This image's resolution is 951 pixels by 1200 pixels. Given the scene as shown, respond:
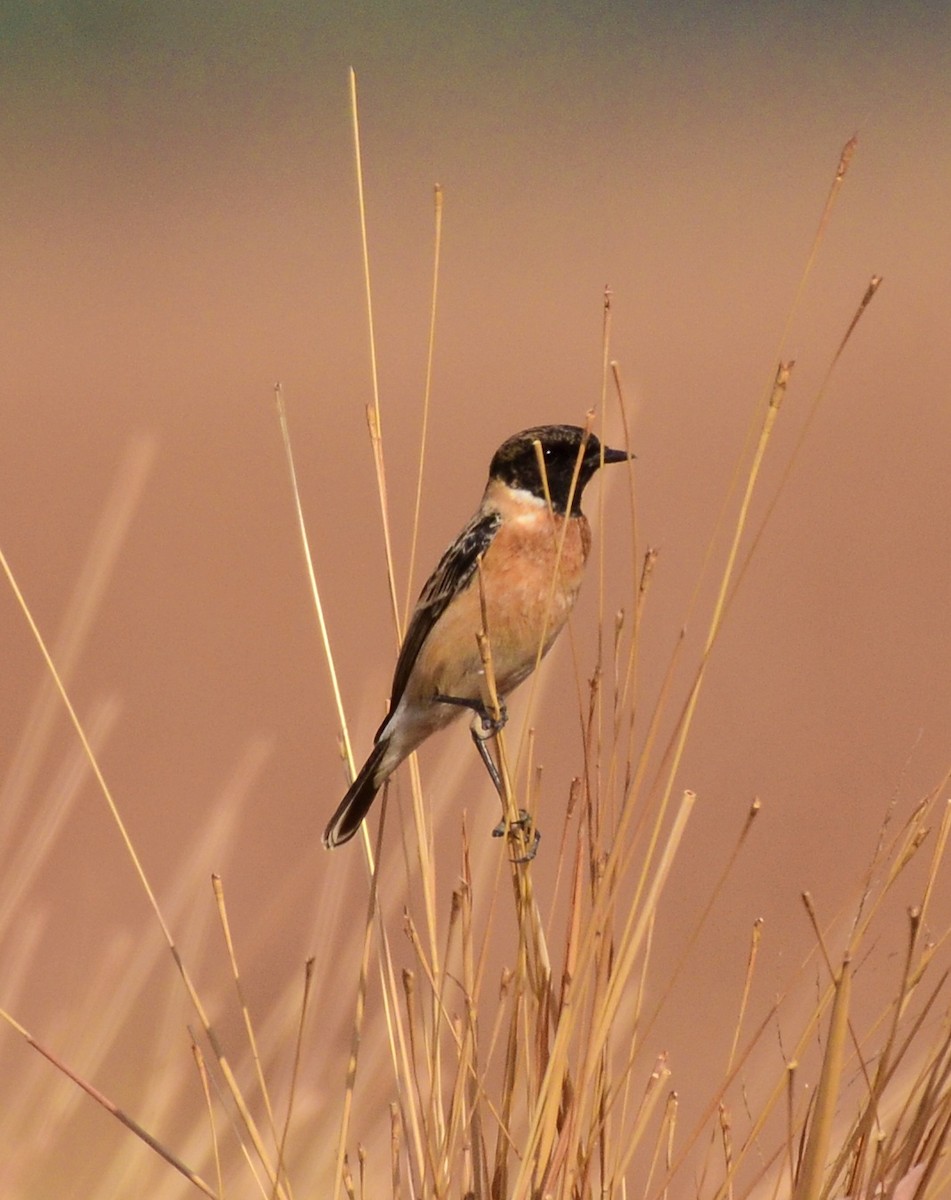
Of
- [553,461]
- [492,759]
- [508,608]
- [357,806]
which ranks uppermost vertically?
[553,461]

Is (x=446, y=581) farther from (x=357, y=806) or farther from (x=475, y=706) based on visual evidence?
(x=357, y=806)

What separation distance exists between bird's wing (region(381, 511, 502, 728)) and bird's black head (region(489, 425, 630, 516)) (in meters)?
0.10

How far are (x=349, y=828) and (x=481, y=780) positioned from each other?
10.3ft

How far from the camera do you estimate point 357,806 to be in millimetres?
2674

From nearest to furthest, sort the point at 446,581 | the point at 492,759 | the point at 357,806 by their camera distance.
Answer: the point at 492,759 < the point at 357,806 < the point at 446,581

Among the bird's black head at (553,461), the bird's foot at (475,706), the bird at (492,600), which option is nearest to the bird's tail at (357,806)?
the bird at (492,600)

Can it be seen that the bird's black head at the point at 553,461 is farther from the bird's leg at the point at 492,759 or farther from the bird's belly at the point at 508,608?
the bird's leg at the point at 492,759

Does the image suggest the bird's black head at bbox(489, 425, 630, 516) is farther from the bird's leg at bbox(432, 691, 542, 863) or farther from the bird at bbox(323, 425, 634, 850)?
the bird's leg at bbox(432, 691, 542, 863)

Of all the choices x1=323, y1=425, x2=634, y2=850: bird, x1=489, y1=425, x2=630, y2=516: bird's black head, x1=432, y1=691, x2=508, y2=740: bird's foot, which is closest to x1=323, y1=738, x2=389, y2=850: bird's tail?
x1=323, y1=425, x2=634, y2=850: bird

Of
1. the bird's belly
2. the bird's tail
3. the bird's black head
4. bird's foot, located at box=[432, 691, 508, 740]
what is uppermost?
the bird's black head

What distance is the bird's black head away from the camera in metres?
2.56

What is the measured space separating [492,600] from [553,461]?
28 cm

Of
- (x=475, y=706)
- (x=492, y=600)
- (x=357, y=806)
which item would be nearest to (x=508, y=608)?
(x=492, y=600)

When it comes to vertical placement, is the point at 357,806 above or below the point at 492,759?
below
